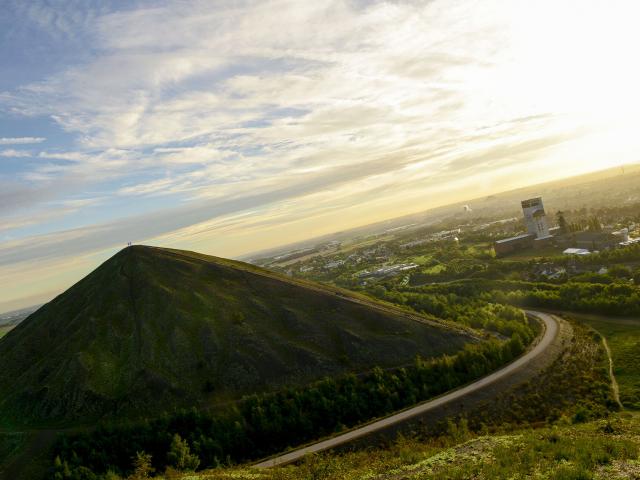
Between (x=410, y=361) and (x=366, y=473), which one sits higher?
(x=366, y=473)

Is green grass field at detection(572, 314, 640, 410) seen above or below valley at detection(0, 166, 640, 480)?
below

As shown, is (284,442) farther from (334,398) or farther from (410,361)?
(410,361)

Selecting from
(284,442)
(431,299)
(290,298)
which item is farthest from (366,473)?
(431,299)

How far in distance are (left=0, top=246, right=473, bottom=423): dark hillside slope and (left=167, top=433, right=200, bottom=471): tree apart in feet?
42.6

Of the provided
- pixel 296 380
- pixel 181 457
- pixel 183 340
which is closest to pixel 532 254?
pixel 296 380

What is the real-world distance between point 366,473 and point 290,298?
6353cm

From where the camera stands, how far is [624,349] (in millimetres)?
75688

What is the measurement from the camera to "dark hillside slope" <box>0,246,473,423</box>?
70.6m

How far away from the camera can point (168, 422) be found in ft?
200

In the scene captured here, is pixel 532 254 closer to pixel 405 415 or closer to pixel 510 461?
pixel 405 415

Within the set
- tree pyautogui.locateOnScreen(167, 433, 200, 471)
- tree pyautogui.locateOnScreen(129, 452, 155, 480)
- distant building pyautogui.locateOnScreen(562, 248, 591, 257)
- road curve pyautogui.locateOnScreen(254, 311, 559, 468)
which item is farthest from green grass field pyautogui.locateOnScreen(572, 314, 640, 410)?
distant building pyautogui.locateOnScreen(562, 248, 591, 257)

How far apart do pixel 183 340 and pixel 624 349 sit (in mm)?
86090

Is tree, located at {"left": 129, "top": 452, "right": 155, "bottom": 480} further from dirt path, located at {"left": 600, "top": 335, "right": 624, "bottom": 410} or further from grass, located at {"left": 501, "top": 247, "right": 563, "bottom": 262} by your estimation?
grass, located at {"left": 501, "top": 247, "right": 563, "bottom": 262}

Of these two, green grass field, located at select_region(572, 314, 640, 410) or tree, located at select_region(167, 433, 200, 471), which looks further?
green grass field, located at select_region(572, 314, 640, 410)
